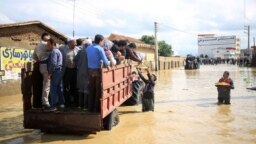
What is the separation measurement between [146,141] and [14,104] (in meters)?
7.53

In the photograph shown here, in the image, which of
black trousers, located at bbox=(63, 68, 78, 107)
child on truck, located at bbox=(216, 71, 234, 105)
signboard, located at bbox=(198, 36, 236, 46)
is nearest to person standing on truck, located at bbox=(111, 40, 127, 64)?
black trousers, located at bbox=(63, 68, 78, 107)

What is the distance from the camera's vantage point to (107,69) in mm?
8234

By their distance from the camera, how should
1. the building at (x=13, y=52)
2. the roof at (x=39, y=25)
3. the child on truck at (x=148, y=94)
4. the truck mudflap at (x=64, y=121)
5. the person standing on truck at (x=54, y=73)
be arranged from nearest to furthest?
the truck mudflap at (x=64, y=121) < the person standing on truck at (x=54, y=73) < the child on truck at (x=148, y=94) < the building at (x=13, y=52) < the roof at (x=39, y=25)

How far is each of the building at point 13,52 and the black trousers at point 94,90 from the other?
9.46 meters

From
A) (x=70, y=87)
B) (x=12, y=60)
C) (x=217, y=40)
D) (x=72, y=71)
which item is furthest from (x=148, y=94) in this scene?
(x=217, y=40)

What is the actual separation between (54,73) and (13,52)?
9.62 metres

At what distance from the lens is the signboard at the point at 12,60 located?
1670cm

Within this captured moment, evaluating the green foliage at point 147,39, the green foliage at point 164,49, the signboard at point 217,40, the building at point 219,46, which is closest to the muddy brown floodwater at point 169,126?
the green foliage at point 147,39

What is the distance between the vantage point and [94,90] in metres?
8.12

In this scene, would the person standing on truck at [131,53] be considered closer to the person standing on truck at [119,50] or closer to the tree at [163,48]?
the person standing on truck at [119,50]

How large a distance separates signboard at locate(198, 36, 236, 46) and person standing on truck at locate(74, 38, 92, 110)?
10223 cm

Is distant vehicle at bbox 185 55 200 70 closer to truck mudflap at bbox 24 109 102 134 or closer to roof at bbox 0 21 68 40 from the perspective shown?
roof at bbox 0 21 68 40

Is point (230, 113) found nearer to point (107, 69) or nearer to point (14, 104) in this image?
point (107, 69)

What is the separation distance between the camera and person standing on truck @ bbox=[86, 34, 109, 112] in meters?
7.98
